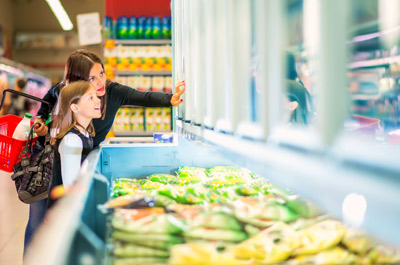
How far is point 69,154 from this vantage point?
2355mm

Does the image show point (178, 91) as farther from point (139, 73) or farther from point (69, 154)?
point (139, 73)

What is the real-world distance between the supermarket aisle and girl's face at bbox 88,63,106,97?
2123mm

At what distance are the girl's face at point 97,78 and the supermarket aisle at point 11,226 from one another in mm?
2123

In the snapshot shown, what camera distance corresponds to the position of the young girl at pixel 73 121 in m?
2.46

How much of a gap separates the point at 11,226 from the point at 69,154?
342 cm

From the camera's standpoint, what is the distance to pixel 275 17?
3.84 feet

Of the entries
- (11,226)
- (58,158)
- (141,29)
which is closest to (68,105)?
(58,158)

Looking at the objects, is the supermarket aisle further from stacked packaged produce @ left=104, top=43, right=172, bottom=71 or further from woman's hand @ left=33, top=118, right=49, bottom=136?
stacked packaged produce @ left=104, top=43, right=172, bottom=71

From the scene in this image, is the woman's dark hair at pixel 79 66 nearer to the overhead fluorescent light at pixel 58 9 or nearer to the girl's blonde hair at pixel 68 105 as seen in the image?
the girl's blonde hair at pixel 68 105

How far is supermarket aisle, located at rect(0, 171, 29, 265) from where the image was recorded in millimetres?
4402

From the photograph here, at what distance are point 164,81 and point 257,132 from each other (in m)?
5.57

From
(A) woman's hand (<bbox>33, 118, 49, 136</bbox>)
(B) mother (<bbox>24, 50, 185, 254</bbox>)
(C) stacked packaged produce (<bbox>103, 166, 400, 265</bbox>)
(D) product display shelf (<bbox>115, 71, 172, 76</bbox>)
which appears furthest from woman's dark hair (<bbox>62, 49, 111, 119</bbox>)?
(D) product display shelf (<bbox>115, 71, 172, 76</bbox>)

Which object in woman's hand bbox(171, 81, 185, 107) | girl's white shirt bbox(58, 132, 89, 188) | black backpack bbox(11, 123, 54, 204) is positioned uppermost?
woman's hand bbox(171, 81, 185, 107)

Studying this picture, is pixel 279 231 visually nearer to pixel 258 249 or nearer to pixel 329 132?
pixel 258 249
